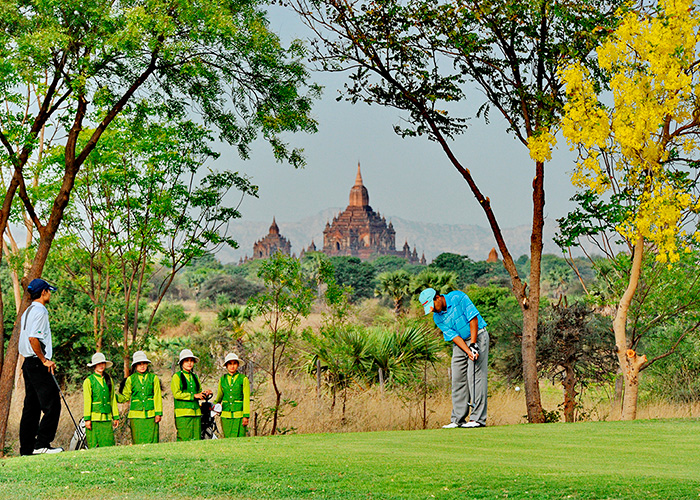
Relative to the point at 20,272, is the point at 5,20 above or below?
above

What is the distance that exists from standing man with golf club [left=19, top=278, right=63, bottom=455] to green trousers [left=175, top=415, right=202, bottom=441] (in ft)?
4.81

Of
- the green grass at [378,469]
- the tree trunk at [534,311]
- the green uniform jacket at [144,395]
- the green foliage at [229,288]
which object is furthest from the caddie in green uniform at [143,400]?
the green foliage at [229,288]

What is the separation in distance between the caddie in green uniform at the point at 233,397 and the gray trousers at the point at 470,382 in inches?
107

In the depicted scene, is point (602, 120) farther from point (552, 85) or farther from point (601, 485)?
point (601, 485)

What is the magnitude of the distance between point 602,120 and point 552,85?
1.64 meters

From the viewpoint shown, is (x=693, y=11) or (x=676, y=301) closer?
(x=693, y=11)

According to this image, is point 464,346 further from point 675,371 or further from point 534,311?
point 675,371

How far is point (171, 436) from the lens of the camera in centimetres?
1448

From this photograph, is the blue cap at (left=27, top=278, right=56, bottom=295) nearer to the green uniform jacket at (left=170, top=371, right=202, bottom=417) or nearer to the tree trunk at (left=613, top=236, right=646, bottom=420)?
the green uniform jacket at (left=170, top=371, right=202, bottom=417)

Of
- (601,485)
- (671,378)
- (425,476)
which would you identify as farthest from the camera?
(671,378)

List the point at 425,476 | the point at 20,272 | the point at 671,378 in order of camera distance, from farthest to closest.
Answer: the point at 671,378 < the point at 20,272 < the point at 425,476

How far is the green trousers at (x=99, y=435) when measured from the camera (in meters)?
9.09

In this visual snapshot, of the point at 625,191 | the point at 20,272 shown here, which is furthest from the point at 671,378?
the point at 20,272

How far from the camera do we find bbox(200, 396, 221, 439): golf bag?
966 centimetres
